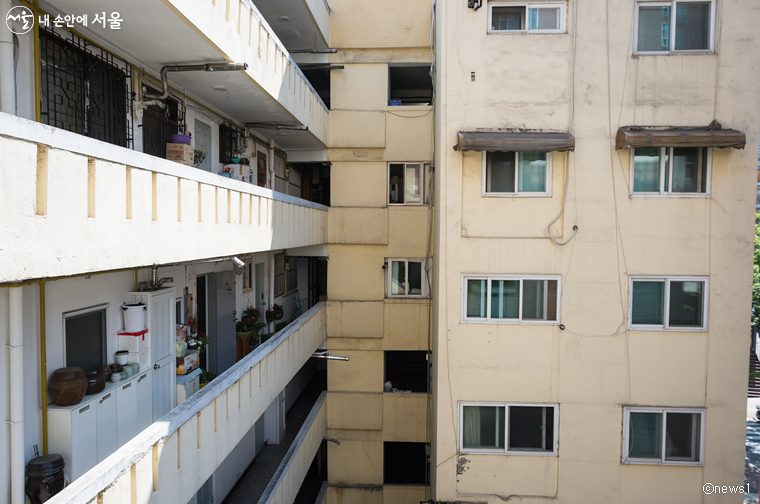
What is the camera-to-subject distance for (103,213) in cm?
453

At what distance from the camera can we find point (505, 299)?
9.74 meters

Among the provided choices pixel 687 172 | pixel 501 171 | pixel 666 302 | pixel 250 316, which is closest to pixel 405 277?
pixel 250 316

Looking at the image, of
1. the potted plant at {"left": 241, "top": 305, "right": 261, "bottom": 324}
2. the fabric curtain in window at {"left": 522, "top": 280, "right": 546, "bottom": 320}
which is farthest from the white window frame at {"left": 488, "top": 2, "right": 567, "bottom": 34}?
the potted plant at {"left": 241, "top": 305, "right": 261, "bottom": 324}

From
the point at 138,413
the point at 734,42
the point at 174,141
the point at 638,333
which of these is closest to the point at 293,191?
the point at 174,141

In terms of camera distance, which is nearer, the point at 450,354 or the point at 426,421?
the point at 450,354

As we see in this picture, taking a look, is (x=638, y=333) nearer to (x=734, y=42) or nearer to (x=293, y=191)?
(x=734, y=42)

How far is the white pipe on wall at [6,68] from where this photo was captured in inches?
191

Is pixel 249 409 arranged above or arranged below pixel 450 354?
below

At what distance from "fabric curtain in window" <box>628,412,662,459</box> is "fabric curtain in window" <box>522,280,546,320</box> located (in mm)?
2900

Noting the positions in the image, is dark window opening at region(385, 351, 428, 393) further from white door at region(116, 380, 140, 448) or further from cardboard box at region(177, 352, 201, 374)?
white door at region(116, 380, 140, 448)

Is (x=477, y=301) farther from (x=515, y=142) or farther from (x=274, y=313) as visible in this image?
(x=274, y=313)

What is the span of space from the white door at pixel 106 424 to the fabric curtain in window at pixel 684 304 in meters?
10.5

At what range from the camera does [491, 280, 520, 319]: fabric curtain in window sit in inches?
382

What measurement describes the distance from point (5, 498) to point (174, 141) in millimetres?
5503
